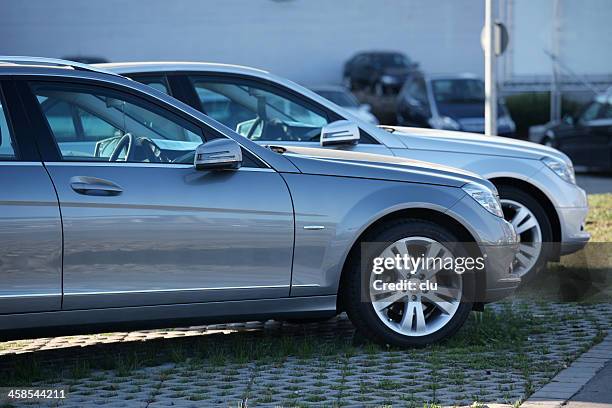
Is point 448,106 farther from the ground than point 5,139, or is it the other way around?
point 5,139

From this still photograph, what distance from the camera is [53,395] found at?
5.15m

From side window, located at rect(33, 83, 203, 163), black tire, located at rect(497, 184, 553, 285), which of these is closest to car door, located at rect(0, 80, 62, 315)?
side window, located at rect(33, 83, 203, 163)

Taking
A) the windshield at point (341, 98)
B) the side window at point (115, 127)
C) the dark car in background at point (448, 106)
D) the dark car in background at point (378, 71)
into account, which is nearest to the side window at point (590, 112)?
the dark car in background at point (448, 106)

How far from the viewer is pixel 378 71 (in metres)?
37.9

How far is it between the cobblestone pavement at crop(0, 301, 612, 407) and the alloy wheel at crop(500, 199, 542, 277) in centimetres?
114

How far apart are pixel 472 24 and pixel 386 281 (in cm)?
3757

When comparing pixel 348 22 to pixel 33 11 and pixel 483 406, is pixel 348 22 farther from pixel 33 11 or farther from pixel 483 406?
pixel 483 406

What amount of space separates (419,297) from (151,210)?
1.63m

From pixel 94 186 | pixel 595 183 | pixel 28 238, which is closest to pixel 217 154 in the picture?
pixel 94 186

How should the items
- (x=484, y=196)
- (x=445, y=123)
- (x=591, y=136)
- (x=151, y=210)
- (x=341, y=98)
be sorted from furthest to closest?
(x=341, y=98) → (x=445, y=123) → (x=591, y=136) → (x=484, y=196) → (x=151, y=210)

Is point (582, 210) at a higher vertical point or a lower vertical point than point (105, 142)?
lower

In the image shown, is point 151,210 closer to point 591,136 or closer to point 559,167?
point 559,167

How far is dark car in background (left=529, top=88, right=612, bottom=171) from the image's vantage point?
1694 cm

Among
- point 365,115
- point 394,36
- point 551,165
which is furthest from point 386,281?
point 394,36
